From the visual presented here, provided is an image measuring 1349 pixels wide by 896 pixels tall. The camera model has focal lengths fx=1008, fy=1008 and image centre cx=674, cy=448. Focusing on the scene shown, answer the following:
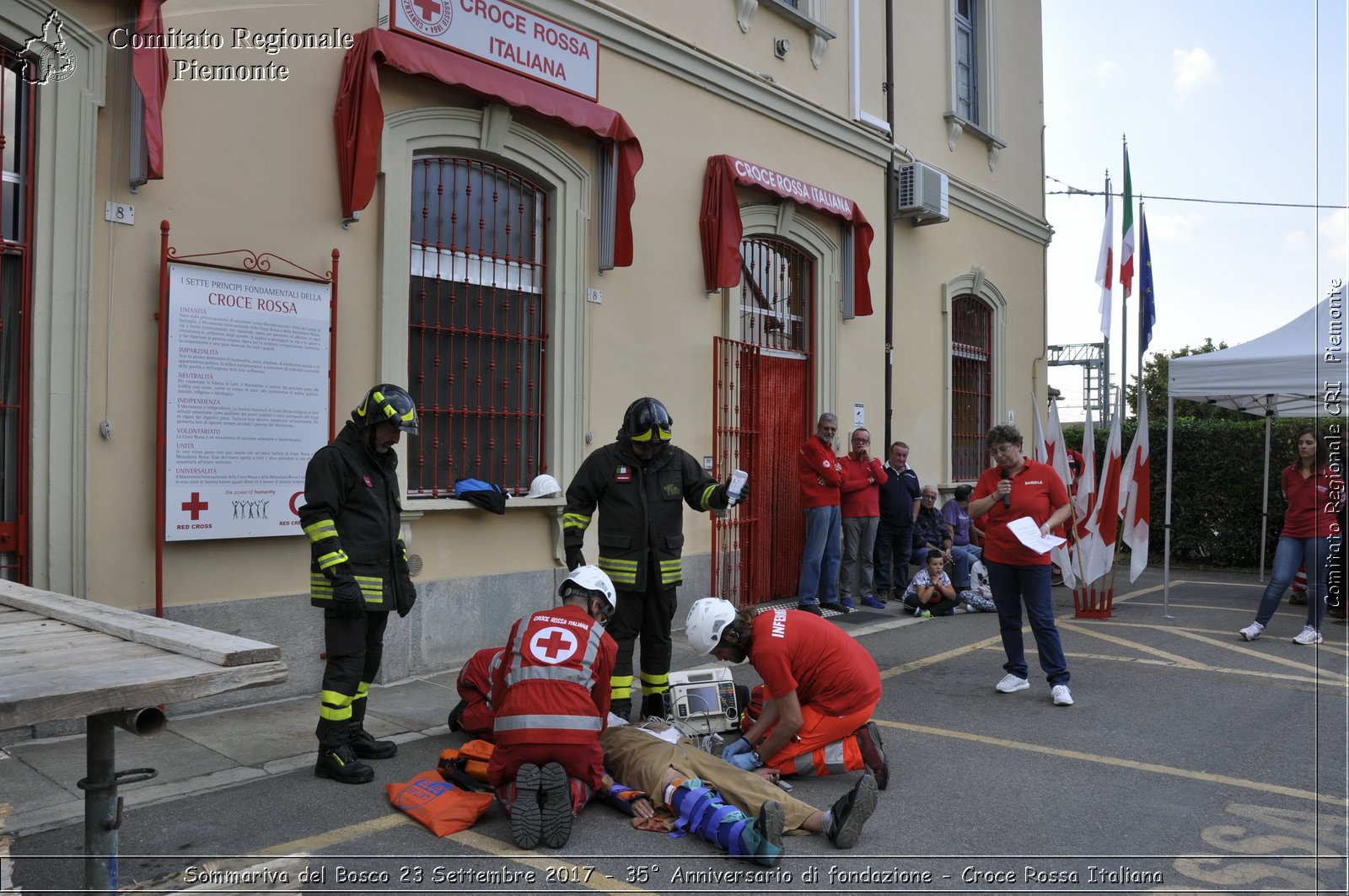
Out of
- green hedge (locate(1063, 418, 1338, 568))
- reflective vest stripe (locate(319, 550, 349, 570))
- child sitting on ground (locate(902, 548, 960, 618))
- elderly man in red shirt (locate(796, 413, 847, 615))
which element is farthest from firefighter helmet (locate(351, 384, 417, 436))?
green hedge (locate(1063, 418, 1338, 568))

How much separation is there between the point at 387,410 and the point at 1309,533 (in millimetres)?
8016

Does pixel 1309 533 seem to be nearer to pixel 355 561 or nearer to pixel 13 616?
pixel 355 561

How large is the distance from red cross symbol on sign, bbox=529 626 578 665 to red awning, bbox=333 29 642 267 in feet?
12.2

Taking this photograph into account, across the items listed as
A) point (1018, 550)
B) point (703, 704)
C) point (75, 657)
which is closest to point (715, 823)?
point (703, 704)

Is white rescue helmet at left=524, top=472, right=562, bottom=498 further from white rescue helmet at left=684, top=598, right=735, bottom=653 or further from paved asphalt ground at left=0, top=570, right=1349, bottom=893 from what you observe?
white rescue helmet at left=684, top=598, right=735, bottom=653

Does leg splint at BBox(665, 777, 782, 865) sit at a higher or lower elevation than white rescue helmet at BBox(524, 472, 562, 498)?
lower

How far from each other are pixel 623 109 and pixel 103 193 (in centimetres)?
453

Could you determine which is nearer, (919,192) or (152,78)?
(152,78)

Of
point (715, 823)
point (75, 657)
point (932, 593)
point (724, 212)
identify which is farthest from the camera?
point (932, 593)

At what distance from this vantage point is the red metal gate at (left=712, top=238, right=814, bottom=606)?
33.3 ft

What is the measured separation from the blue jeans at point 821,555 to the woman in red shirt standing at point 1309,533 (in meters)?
3.73

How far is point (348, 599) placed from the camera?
4957mm

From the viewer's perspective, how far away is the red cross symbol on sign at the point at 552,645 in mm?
4430

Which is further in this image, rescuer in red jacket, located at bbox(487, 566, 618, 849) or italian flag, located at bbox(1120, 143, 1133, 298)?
italian flag, located at bbox(1120, 143, 1133, 298)
